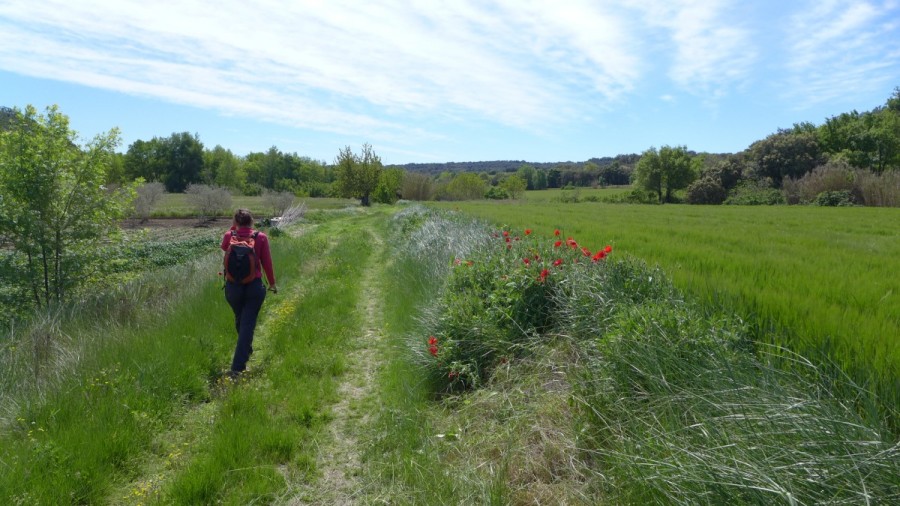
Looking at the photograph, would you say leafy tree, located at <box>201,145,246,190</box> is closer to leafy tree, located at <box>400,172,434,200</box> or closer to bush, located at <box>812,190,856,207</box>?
leafy tree, located at <box>400,172,434,200</box>

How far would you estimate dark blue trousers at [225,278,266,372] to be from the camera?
17.4 feet

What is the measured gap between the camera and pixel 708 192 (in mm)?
50812

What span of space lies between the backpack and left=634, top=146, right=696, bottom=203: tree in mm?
64798

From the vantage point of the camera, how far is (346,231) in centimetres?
2153

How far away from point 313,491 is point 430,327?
2262 mm

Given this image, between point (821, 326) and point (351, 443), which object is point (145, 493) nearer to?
point (351, 443)

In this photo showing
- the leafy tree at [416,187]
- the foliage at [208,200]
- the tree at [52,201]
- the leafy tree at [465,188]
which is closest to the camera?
the tree at [52,201]

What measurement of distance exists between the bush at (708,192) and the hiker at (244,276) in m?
54.0

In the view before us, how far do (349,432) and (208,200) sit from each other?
3884 cm

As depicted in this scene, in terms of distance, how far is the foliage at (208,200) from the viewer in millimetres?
37750

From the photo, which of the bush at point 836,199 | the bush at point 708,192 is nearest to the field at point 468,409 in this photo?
the bush at point 836,199

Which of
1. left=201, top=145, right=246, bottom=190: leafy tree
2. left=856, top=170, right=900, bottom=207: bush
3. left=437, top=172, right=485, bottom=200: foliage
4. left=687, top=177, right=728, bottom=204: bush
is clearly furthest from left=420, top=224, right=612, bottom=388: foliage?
left=201, top=145, right=246, bottom=190: leafy tree

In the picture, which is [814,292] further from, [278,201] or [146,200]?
[146,200]

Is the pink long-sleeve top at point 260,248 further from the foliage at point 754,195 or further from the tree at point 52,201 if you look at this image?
the foliage at point 754,195
